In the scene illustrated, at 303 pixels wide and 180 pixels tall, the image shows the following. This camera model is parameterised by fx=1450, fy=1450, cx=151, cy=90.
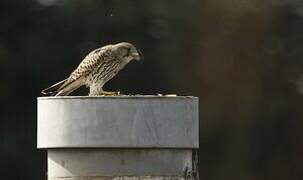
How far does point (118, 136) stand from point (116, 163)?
Answer: 0.19 metres

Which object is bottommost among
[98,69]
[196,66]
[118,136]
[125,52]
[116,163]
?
[116,163]

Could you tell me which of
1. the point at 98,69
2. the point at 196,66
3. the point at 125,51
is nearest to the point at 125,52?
the point at 125,51

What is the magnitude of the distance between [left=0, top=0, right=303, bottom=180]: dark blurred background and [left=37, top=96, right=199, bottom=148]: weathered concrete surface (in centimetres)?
916

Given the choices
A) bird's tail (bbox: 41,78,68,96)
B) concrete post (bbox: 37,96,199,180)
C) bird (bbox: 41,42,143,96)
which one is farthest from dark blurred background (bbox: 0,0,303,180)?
concrete post (bbox: 37,96,199,180)

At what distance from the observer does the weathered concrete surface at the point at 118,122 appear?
856 centimetres

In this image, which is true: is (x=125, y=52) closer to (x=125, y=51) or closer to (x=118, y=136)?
(x=125, y=51)

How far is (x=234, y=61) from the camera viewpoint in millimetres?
19781

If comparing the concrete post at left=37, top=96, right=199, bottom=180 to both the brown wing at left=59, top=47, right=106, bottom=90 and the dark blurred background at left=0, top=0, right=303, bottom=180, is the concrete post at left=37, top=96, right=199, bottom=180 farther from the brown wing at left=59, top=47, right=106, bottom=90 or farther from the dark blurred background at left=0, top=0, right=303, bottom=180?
the dark blurred background at left=0, top=0, right=303, bottom=180

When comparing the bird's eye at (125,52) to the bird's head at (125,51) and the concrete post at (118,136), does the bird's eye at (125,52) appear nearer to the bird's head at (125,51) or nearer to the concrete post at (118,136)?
the bird's head at (125,51)

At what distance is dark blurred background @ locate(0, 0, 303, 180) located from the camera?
60.3ft

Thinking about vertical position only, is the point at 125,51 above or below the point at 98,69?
above

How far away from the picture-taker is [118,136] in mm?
8555

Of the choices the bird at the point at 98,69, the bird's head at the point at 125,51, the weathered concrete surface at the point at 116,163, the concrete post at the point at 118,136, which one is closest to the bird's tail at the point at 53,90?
the bird at the point at 98,69

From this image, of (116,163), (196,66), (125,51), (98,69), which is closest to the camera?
(116,163)
